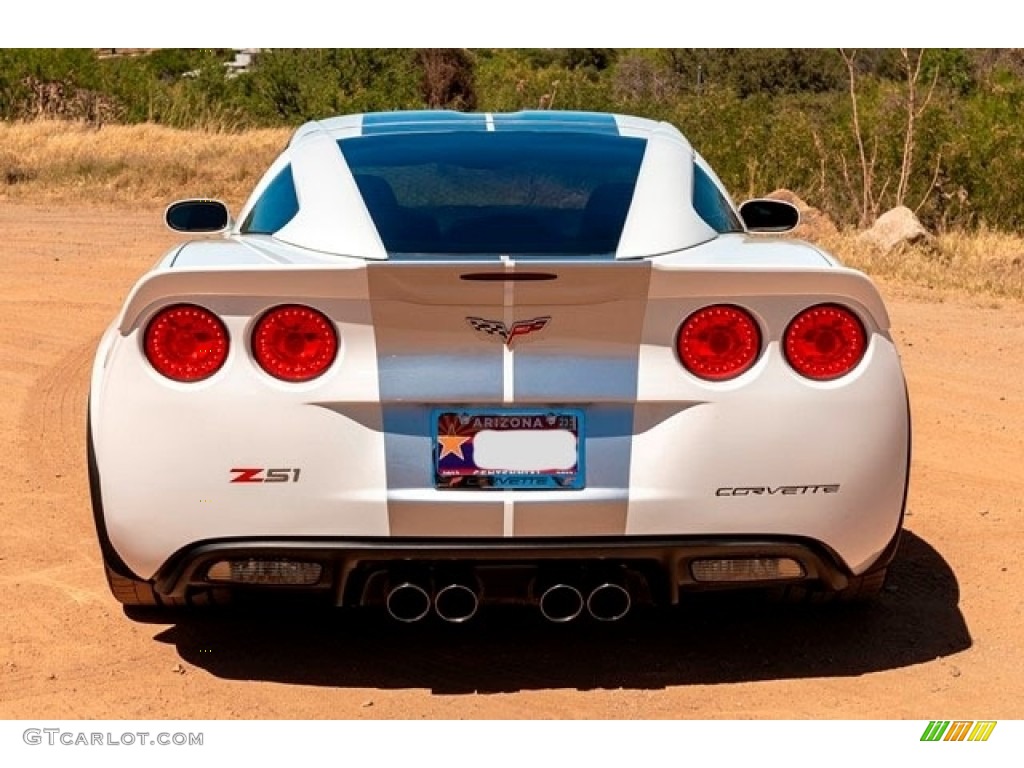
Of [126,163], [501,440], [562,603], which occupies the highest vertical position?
[501,440]

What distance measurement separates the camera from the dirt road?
14.9 feet

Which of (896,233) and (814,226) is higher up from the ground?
(896,233)

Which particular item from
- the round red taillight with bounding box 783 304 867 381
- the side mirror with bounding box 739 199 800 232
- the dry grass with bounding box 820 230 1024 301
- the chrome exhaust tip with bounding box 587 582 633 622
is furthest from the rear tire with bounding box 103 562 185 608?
the dry grass with bounding box 820 230 1024 301

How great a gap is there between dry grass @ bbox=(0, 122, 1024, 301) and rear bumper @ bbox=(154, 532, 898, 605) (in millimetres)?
7884

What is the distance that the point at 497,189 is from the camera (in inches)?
213

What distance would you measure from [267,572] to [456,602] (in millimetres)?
480

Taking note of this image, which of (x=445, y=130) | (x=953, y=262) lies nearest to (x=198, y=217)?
(x=445, y=130)

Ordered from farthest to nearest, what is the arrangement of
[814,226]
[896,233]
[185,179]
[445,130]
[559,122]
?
[185,179], [814,226], [896,233], [559,122], [445,130]

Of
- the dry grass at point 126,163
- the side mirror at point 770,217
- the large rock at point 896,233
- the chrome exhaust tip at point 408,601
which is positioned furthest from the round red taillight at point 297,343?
the dry grass at point 126,163

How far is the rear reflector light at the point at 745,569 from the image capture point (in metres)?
4.43

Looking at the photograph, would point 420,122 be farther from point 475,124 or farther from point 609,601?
point 609,601

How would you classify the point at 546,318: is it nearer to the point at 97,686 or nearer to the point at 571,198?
the point at 571,198

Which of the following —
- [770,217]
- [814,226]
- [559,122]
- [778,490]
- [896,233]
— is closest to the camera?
[778,490]
